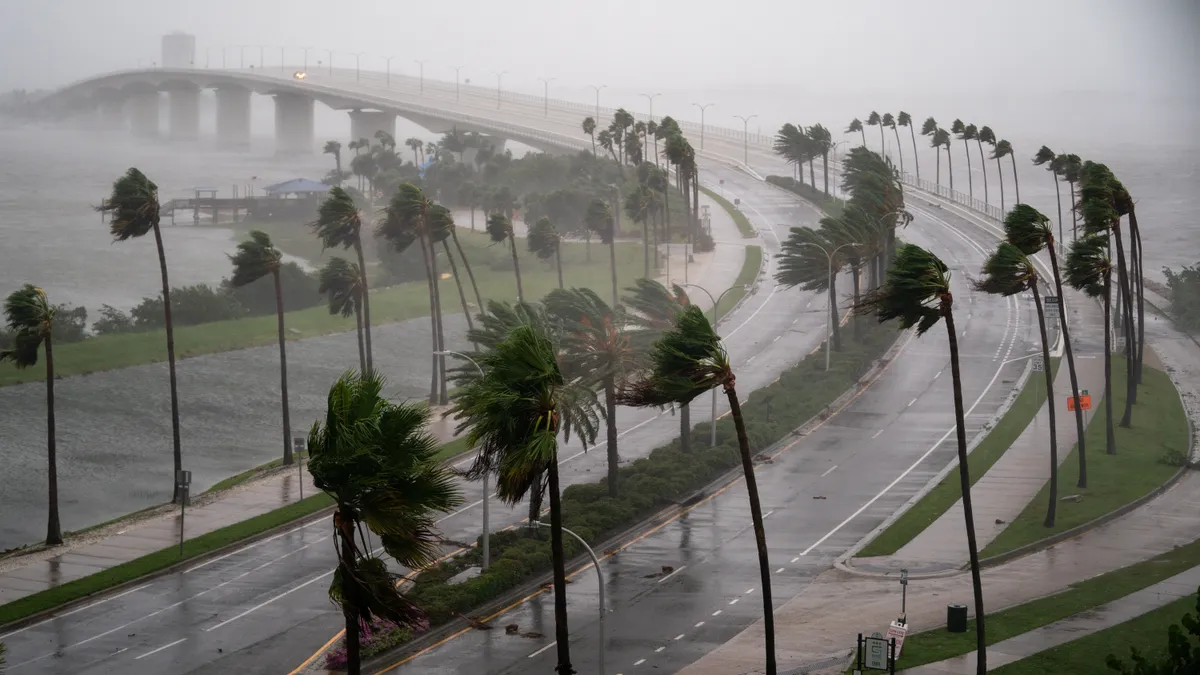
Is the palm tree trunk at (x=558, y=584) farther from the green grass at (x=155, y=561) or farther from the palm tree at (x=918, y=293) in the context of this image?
the green grass at (x=155, y=561)

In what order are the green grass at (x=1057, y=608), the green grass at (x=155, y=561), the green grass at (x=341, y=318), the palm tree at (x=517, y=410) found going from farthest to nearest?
the green grass at (x=341, y=318) < the green grass at (x=155, y=561) < the green grass at (x=1057, y=608) < the palm tree at (x=517, y=410)

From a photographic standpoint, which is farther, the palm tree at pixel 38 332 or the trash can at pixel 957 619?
the palm tree at pixel 38 332

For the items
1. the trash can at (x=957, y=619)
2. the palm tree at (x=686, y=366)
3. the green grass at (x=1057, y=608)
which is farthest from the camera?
the trash can at (x=957, y=619)

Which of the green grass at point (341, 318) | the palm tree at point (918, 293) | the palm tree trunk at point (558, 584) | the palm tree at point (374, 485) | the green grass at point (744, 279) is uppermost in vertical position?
the palm tree at point (918, 293)

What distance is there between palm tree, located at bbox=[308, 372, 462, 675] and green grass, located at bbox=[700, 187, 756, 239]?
4485 inches

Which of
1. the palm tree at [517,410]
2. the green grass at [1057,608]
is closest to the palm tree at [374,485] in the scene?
the palm tree at [517,410]

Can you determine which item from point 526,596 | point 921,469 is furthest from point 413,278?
point 526,596

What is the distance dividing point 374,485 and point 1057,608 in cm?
2779

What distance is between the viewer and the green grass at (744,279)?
351ft

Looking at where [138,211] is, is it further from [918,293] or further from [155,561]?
[918,293]

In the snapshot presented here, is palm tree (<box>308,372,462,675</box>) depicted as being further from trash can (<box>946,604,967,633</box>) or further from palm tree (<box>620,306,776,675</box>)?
trash can (<box>946,604,967,633</box>)

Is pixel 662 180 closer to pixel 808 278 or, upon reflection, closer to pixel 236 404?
pixel 808 278

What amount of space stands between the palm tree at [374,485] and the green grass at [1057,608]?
1959 cm

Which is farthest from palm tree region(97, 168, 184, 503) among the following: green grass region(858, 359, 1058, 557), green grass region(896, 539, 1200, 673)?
green grass region(896, 539, 1200, 673)
